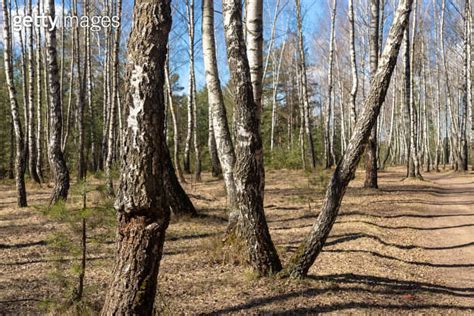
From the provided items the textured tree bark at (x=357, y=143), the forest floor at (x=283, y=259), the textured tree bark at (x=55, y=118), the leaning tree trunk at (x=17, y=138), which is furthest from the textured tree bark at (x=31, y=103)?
the textured tree bark at (x=357, y=143)

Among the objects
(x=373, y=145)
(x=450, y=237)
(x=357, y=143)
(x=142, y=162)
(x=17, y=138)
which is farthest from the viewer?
(x=373, y=145)

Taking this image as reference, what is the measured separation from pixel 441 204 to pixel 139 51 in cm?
1084

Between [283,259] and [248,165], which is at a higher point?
[248,165]

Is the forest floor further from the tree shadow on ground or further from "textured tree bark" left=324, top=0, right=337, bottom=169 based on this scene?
"textured tree bark" left=324, top=0, right=337, bottom=169

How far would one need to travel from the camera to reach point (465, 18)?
2181cm

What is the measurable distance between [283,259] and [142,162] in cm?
359

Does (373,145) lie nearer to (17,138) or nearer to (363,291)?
(363,291)

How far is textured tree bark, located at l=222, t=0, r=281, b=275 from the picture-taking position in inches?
198

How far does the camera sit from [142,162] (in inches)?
124

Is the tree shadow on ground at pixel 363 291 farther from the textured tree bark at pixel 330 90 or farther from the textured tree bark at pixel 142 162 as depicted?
the textured tree bark at pixel 330 90

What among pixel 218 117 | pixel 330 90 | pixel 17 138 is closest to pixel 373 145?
pixel 218 117

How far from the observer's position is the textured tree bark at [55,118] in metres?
9.16

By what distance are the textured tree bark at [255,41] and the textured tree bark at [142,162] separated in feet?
8.17

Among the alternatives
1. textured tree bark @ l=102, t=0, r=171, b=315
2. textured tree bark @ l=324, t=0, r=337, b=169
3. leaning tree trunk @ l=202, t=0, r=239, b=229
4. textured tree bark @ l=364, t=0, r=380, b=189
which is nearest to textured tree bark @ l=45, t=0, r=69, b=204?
leaning tree trunk @ l=202, t=0, r=239, b=229
